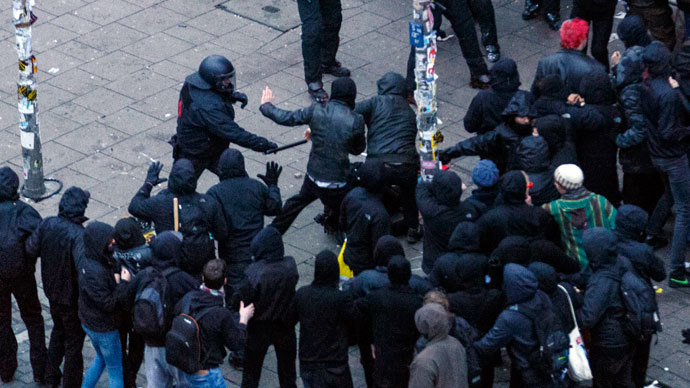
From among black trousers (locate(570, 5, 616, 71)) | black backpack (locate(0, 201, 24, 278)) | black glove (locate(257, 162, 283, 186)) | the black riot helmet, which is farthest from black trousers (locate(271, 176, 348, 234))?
black trousers (locate(570, 5, 616, 71))

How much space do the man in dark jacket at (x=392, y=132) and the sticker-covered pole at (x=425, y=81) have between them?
162 mm

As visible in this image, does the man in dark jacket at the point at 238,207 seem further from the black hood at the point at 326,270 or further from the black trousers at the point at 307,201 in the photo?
the black hood at the point at 326,270

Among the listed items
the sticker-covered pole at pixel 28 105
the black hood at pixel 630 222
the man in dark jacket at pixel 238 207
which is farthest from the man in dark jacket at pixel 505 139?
the sticker-covered pole at pixel 28 105

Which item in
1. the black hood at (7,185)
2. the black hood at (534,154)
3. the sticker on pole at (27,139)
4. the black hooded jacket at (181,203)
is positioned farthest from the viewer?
the sticker on pole at (27,139)

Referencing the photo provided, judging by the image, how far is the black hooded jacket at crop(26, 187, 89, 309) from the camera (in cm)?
983

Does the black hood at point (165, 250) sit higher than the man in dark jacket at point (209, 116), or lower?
higher

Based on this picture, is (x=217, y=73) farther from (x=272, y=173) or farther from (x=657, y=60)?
(x=657, y=60)

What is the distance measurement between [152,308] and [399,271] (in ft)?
5.84

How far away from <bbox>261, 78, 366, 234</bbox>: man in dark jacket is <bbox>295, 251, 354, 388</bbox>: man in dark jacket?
7.54ft

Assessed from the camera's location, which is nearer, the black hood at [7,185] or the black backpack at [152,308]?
the black backpack at [152,308]

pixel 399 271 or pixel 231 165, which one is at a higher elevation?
pixel 399 271

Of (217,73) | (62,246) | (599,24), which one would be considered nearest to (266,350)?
(62,246)

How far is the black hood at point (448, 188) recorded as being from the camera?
33.3 feet

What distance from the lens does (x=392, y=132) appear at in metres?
11.7
